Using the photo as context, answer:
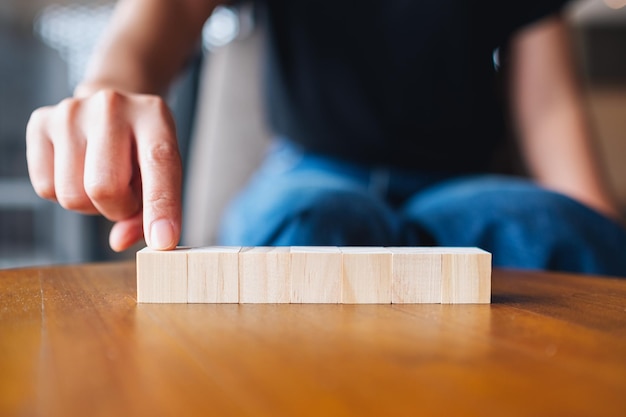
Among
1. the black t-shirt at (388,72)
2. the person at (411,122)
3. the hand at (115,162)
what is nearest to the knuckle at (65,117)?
the hand at (115,162)

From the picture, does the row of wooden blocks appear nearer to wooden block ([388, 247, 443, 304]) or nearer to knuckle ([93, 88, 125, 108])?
wooden block ([388, 247, 443, 304])

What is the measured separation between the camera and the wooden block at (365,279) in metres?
0.45

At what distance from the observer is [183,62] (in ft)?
3.15

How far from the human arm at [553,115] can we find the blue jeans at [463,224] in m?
0.35

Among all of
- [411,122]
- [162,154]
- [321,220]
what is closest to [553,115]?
[411,122]

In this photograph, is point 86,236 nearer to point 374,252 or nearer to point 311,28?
point 311,28

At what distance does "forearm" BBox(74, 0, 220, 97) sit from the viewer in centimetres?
72

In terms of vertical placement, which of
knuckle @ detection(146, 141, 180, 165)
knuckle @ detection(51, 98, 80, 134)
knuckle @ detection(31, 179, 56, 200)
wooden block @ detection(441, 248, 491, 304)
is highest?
knuckle @ detection(51, 98, 80, 134)

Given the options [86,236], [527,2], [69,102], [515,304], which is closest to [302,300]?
[515,304]

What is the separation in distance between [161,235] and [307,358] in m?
0.22

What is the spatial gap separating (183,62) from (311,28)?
0.30 meters

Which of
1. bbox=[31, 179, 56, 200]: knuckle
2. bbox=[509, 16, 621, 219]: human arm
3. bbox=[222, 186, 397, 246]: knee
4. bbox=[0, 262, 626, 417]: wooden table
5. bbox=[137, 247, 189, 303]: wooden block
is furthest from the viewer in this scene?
bbox=[509, 16, 621, 219]: human arm

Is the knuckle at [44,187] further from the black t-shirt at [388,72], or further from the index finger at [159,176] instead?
the black t-shirt at [388,72]

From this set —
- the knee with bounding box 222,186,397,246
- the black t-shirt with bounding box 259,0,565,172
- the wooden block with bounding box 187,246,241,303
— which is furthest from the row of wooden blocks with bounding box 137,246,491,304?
the black t-shirt with bounding box 259,0,565,172
